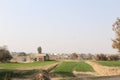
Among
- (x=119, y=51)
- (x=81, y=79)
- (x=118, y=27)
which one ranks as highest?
(x=118, y=27)

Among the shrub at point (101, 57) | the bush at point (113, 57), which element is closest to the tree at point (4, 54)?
the shrub at point (101, 57)

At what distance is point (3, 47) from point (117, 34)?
2811 inches

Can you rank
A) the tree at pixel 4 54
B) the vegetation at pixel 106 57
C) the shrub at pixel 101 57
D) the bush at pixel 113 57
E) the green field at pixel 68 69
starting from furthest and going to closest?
the shrub at pixel 101 57, the vegetation at pixel 106 57, the bush at pixel 113 57, the tree at pixel 4 54, the green field at pixel 68 69

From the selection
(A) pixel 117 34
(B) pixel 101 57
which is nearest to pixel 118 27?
(A) pixel 117 34

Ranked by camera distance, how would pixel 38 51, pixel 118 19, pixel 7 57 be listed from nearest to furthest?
pixel 118 19
pixel 7 57
pixel 38 51

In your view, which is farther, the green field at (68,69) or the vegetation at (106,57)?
the vegetation at (106,57)

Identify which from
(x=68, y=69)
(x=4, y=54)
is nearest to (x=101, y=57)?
(x=4, y=54)

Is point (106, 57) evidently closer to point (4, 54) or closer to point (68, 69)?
point (4, 54)

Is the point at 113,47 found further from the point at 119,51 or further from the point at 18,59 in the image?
the point at 18,59

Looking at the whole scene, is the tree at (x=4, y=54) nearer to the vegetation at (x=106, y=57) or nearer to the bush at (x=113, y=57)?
the vegetation at (x=106, y=57)

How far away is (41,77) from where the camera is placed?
5.11 meters

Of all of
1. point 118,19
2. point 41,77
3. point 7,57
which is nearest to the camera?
point 41,77

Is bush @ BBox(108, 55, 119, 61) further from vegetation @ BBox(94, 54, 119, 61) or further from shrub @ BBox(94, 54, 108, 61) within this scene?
shrub @ BBox(94, 54, 108, 61)

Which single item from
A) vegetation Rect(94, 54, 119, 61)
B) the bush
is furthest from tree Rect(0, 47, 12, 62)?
the bush
